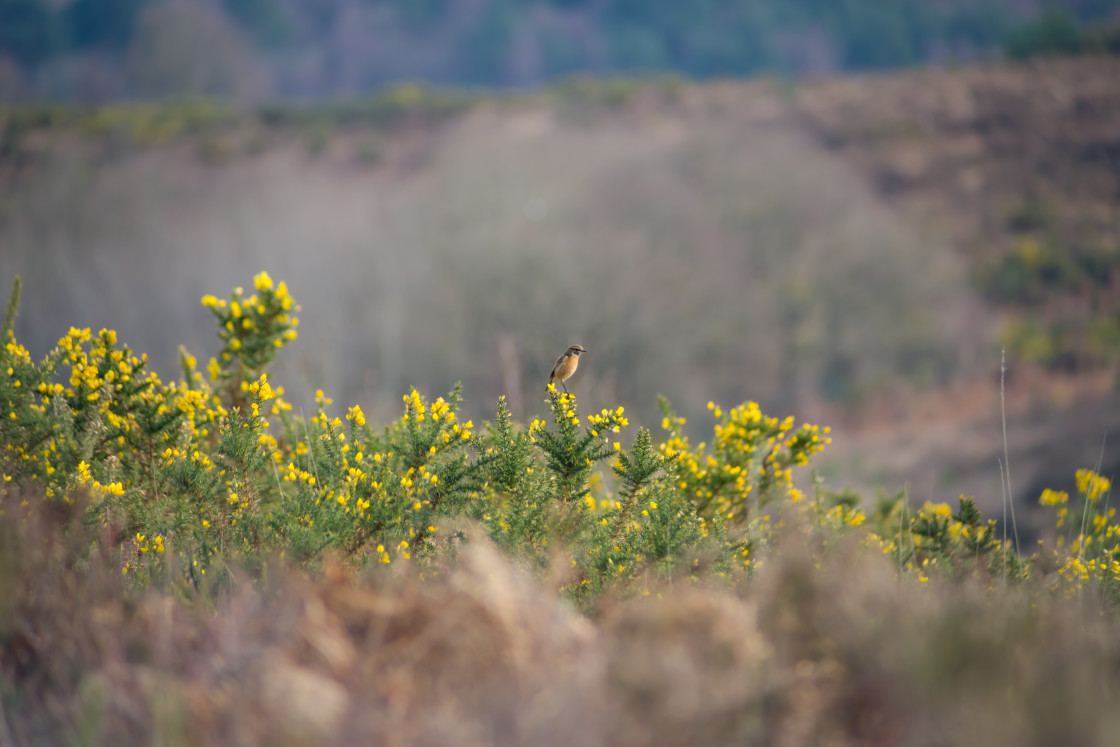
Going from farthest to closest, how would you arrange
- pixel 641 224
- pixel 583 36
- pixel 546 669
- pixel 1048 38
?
1. pixel 583 36
2. pixel 1048 38
3. pixel 641 224
4. pixel 546 669

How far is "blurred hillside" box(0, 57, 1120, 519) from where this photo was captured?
2847 cm

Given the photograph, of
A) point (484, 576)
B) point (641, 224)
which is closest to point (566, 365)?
point (484, 576)

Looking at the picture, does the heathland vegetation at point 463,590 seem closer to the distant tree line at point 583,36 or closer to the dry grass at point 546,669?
the dry grass at point 546,669

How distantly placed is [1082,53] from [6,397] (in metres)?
55.0

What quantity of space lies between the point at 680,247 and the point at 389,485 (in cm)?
3109

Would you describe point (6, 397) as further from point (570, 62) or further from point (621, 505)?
point (570, 62)

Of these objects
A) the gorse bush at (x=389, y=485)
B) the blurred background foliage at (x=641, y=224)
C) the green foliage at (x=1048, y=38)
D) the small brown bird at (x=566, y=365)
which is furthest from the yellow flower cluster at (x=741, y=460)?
the green foliage at (x=1048, y=38)

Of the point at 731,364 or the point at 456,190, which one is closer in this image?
the point at 731,364

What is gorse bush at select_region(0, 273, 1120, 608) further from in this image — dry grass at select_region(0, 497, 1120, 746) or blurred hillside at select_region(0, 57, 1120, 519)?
blurred hillside at select_region(0, 57, 1120, 519)

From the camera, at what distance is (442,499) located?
3666mm

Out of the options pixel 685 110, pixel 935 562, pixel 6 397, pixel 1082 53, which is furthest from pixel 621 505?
pixel 1082 53

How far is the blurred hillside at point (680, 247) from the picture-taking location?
2847 cm

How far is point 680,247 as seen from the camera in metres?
33.6

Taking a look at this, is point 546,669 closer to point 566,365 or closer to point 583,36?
point 566,365
